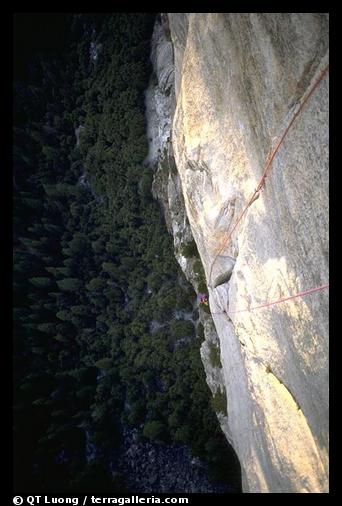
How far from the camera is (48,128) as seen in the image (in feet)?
113

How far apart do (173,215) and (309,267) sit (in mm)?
13859

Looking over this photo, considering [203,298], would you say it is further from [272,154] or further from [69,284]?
[69,284]

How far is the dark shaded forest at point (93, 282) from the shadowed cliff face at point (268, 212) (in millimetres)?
12362

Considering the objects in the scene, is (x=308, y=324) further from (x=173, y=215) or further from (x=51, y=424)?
(x=51, y=424)

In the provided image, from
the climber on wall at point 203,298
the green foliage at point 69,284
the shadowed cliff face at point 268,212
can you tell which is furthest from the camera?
the green foliage at point 69,284

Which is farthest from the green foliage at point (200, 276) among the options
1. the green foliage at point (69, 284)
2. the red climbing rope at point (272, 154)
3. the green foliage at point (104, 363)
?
the green foliage at point (69, 284)

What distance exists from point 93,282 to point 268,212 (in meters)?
23.6

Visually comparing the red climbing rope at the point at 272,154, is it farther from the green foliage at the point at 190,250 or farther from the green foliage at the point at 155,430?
the green foliage at the point at 155,430

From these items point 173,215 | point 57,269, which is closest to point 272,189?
point 173,215

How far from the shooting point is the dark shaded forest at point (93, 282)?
23422 millimetres

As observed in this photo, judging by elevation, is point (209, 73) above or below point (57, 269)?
below

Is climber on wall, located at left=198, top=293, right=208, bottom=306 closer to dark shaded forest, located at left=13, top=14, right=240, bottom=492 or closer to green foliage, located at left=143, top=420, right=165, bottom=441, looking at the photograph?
dark shaded forest, located at left=13, top=14, right=240, bottom=492

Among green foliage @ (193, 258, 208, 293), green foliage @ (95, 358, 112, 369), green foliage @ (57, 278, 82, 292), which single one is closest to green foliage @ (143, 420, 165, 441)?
green foliage @ (95, 358, 112, 369)

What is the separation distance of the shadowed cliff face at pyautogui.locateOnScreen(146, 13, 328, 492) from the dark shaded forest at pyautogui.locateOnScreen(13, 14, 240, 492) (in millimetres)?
12362
